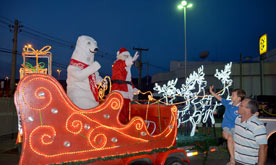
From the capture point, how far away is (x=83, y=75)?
3.37 meters

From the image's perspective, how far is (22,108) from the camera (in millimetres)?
2514

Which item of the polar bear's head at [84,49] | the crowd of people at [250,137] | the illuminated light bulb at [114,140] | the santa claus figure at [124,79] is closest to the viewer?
the crowd of people at [250,137]

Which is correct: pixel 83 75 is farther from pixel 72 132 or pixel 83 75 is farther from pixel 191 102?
pixel 191 102

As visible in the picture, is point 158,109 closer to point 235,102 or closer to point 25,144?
point 235,102

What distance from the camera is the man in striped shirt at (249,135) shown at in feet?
8.45

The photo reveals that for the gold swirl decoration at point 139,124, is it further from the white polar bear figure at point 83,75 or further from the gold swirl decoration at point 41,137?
the gold swirl decoration at point 41,137

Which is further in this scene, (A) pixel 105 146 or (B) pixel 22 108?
(A) pixel 105 146

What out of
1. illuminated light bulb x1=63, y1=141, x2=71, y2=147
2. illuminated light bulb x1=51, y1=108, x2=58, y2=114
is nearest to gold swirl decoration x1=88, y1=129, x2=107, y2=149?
illuminated light bulb x1=63, y1=141, x2=71, y2=147

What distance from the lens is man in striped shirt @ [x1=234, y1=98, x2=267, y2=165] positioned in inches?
101

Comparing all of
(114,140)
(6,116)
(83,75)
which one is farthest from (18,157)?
(114,140)

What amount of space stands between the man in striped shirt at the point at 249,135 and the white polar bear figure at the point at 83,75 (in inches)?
84.3

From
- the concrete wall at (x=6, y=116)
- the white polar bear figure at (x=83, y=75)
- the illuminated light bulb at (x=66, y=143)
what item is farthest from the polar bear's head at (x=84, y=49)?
the concrete wall at (x=6, y=116)

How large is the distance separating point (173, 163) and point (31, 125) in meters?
2.30

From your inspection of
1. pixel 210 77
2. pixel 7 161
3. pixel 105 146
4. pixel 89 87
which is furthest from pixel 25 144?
pixel 210 77
